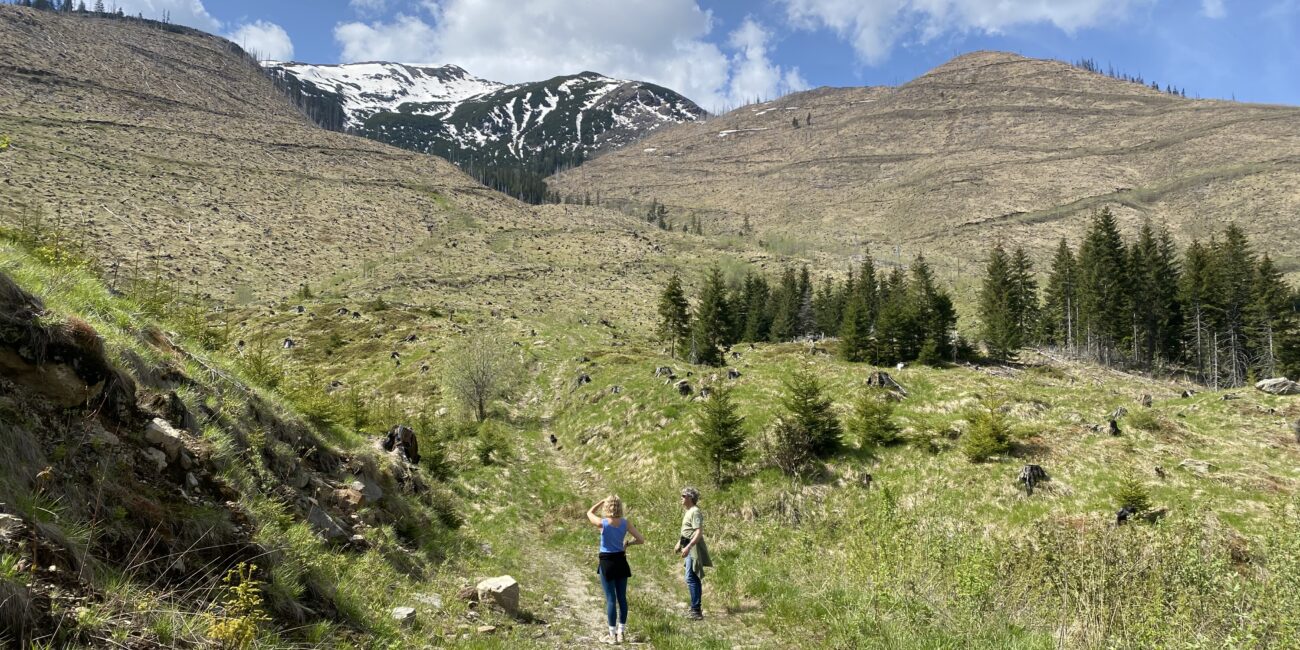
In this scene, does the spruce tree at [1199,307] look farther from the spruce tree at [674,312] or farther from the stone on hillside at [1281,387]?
the spruce tree at [674,312]

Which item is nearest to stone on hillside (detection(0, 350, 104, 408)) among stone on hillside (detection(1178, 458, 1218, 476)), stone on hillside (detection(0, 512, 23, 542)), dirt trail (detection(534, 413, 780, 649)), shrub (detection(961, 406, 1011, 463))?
stone on hillside (detection(0, 512, 23, 542))

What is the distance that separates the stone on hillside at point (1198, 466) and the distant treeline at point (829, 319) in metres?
20.5

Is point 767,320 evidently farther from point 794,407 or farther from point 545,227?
point 545,227

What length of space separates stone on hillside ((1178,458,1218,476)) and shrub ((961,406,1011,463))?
17.5 ft

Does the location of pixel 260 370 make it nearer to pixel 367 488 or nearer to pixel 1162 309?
pixel 367 488

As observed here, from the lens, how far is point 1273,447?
1966 centimetres

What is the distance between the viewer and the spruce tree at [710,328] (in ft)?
188

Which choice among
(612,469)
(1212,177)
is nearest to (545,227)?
(612,469)

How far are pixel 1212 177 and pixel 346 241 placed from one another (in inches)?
11389

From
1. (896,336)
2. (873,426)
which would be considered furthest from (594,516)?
(896,336)

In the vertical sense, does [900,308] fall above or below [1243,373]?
above

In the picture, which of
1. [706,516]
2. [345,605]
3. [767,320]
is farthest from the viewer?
[767,320]

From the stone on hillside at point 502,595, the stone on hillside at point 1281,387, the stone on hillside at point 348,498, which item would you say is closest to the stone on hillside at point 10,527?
the stone on hillside at point 348,498

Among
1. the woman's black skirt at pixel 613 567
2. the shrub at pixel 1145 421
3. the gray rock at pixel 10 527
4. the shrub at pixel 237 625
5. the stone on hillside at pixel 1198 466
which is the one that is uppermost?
the gray rock at pixel 10 527
